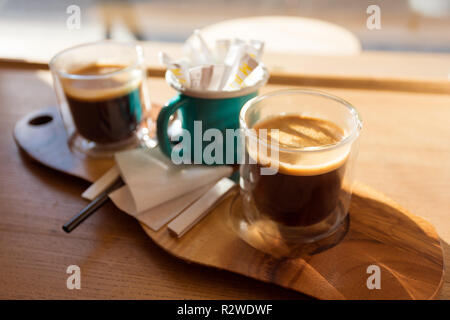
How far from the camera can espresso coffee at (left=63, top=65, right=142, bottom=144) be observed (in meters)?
0.69

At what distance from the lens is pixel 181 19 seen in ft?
9.15

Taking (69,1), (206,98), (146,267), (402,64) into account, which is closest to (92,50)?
(206,98)

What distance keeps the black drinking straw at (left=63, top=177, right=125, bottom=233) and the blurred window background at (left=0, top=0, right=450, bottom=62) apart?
6.34ft

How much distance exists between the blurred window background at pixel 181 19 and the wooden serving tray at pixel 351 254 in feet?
6.75

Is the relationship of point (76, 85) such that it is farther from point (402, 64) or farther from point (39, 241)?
point (402, 64)

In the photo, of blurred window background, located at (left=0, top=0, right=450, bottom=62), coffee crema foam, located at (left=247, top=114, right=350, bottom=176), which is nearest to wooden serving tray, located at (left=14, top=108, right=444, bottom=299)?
coffee crema foam, located at (left=247, top=114, right=350, bottom=176)

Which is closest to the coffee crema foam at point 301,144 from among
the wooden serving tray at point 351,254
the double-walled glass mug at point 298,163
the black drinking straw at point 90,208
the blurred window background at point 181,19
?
the double-walled glass mug at point 298,163

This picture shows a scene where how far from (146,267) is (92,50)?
48 cm

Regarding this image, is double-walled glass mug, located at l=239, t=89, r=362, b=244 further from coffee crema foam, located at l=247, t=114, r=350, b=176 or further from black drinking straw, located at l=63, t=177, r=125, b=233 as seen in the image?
black drinking straw, located at l=63, t=177, r=125, b=233

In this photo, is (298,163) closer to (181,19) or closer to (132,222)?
(132,222)

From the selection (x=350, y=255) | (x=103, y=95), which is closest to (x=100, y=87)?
(x=103, y=95)

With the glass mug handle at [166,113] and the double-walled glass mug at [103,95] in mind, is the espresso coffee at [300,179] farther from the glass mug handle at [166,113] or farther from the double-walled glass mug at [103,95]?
the double-walled glass mug at [103,95]

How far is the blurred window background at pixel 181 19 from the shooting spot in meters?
2.47

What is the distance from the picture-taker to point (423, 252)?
53cm
